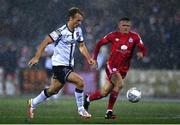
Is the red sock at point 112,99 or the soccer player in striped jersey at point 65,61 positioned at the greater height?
the soccer player in striped jersey at point 65,61

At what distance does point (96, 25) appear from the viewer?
2431cm

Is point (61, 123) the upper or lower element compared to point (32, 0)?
lower

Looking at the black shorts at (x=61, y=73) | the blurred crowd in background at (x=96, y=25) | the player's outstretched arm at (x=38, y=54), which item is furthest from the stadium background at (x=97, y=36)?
the player's outstretched arm at (x=38, y=54)

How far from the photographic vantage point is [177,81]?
24.1 meters

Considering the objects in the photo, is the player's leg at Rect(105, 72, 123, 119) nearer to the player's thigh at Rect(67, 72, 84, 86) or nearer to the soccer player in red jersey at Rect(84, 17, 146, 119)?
the soccer player in red jersey at Rect(84, 17, 146, 119)

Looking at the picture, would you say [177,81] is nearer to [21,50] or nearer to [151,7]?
[151,7]

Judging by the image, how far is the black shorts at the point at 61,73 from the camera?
45.1ft

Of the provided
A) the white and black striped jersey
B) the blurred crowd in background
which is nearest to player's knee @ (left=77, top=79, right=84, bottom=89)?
the white and black striped jersey

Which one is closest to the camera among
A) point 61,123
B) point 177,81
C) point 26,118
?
point 61,123

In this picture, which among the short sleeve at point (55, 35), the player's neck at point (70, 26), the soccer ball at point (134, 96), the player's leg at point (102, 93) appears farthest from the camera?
the soccer ball at point (134, 96)

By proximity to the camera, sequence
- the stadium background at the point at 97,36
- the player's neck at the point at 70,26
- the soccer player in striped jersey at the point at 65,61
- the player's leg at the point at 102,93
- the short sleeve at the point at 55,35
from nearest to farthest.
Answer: the short sleeve at the point at 55,35 < the soccer player in striped jersey at the point at 65,61 < the player's neck at the point at 70,26 < the player's leg at the point at 102,93 < the stadium background at the point at 97,36

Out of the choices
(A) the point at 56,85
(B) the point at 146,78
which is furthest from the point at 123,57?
(B) the point at 146,78

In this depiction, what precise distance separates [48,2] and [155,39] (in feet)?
12.9

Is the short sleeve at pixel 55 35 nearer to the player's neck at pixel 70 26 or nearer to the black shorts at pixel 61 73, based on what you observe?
the player's neck at pixel 70 26
